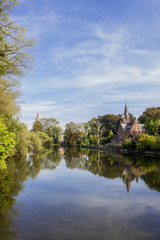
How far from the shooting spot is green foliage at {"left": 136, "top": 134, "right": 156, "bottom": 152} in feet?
101

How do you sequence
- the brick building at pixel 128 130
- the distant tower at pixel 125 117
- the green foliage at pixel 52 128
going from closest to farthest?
the brick building at pixel 128 130, the distant tower at pixel 125 117, the green foliage at pixel 52 128

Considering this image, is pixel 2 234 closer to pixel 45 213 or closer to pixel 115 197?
pixel 45 213

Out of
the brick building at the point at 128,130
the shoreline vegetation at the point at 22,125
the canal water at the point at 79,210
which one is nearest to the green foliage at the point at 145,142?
the shoreline vegetation at the point at 22,125

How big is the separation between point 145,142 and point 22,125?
20.3 metres

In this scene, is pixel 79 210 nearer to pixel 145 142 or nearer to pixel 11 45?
pixel 11 45

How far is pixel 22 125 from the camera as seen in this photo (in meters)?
28.0

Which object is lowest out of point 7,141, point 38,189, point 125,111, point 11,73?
point 38,189

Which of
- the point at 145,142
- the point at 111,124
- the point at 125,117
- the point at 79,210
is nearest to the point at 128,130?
the point at 111,124

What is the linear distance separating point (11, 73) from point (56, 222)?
6630mm

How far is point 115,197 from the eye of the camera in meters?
9.22

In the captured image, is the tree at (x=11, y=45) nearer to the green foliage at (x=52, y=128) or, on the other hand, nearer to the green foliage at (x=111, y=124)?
the green foliage at (x=111, y=124)

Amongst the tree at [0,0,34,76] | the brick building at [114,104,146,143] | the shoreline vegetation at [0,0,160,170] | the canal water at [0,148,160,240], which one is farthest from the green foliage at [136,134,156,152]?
the tree at [0,0,34,76]

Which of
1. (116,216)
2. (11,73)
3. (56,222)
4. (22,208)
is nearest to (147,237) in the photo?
(116,216)

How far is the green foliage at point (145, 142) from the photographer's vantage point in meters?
30.8
